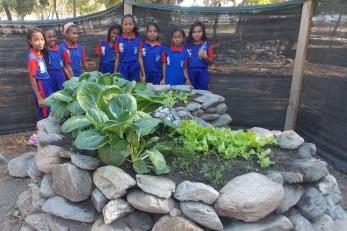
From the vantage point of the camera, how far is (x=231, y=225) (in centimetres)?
224

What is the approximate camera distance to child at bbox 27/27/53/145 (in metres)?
4.30

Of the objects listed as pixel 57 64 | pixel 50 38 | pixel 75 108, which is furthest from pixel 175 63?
pixel 75 108

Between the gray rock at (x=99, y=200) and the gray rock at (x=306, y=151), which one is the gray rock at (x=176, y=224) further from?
the gray rock at (x=306, y=151)

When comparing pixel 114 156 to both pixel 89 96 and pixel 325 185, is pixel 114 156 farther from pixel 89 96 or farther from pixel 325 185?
pixel 325 185

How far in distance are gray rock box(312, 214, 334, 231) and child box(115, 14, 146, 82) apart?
10.8 ft

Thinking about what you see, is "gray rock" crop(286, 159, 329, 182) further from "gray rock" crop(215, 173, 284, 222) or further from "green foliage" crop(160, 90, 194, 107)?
"green foliage" crop(160, 90, 194, 107)

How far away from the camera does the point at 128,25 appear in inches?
188

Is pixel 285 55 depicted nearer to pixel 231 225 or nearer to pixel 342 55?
pixel 342 55

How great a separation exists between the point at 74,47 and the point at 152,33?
43.4 inches

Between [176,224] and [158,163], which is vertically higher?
[158,163]

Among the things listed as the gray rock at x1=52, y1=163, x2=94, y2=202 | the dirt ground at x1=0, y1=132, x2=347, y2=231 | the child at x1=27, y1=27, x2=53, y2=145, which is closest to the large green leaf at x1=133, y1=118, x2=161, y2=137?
the gray rock at x1=52, y1=163, x2=94, y2=202

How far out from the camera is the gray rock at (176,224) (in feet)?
7.13

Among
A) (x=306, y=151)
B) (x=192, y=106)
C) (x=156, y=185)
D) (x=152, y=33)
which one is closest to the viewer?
(x=156, y=185)

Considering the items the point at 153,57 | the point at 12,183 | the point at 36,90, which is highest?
the point at 153,57
